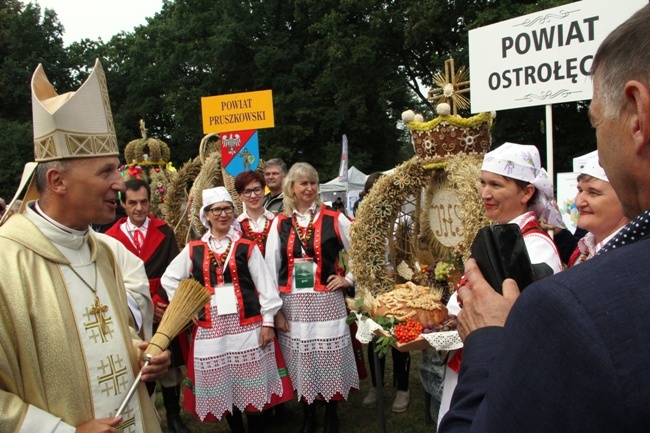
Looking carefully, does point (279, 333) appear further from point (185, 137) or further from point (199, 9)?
point (199, 9)

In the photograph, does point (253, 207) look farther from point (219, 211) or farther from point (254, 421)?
point (254, 421)

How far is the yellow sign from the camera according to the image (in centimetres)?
659

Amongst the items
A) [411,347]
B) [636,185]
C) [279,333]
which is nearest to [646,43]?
[636,185]

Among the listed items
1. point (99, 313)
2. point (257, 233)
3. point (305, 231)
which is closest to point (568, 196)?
point (305, 231)

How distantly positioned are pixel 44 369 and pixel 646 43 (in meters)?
1.94

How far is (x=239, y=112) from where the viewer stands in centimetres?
667

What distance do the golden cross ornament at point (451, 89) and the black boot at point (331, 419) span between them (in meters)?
2.54

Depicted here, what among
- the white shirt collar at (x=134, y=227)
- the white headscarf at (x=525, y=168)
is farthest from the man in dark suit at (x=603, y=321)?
the white shirt collar at (x=134, y=227)

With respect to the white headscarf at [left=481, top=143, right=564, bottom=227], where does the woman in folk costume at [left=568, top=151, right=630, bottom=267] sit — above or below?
below

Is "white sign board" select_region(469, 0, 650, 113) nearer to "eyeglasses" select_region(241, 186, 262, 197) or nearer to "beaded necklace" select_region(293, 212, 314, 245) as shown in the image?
"beaded necklace" select_region(293, 212, 314, 245)

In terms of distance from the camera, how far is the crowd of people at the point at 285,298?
0.72 metres

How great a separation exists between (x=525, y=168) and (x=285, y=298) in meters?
2.39

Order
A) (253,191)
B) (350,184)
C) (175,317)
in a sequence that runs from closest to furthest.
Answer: (175,317) → (253,191) → (350,184)

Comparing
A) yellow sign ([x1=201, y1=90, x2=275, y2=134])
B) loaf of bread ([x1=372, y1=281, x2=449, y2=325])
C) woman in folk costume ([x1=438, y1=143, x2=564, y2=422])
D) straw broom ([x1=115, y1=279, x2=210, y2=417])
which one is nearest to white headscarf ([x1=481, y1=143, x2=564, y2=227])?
woman in folk costume ([x1=438, y1=143, x2=564, y2=422])
